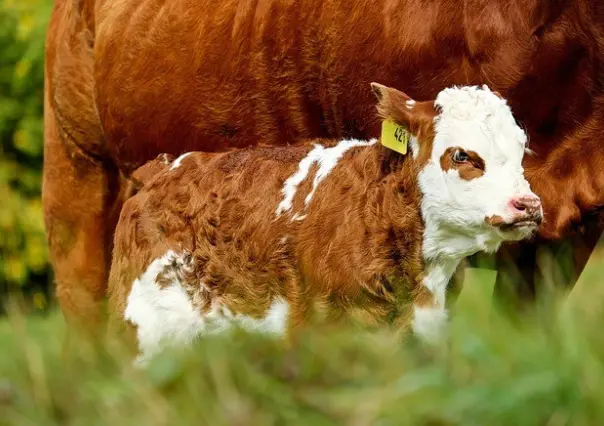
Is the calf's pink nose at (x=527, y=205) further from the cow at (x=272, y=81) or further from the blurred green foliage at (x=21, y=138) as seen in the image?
the blurred green foliage at (x=21, y=138)

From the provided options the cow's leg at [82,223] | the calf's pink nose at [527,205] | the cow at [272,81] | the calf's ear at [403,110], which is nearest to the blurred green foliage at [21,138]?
the cow at [272,81]

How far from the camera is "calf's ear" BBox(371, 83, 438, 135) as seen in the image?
3.79 m

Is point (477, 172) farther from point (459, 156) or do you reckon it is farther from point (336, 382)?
point (336, 382)

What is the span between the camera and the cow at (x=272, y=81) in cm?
415

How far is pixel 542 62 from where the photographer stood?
4.16 metres

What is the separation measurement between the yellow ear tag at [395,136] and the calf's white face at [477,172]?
0.38 feet

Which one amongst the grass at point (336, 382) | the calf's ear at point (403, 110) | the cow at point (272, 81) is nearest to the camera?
the grass at point (336, 382)

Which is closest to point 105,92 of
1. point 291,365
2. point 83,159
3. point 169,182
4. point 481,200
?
point 83,159

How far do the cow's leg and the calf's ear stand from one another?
2464 mm

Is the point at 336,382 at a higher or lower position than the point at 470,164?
lower

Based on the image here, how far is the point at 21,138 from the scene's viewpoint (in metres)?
8.52

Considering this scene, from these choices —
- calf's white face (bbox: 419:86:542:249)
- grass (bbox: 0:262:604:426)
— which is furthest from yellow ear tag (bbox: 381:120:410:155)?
→ grass (bbox: 0:262:604:426)

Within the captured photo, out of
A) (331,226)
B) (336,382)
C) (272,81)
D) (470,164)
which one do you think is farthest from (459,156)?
(272,81)

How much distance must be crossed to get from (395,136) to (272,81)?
1.10 meters
